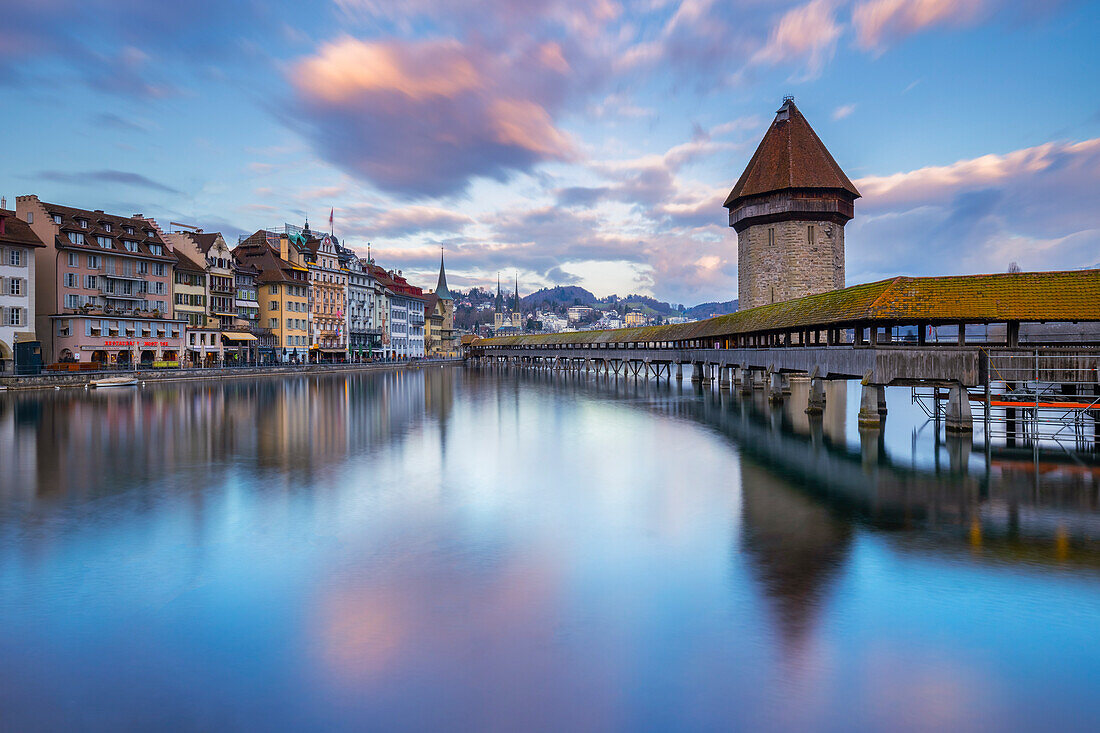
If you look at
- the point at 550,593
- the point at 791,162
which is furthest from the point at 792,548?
the point at 791,162

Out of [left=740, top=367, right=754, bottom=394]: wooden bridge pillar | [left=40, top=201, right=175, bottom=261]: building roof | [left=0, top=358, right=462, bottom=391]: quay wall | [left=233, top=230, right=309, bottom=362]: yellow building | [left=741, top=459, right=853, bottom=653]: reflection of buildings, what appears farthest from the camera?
[left=233, top=230, right=309, bottom=362]: yellow building

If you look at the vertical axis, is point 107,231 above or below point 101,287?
above

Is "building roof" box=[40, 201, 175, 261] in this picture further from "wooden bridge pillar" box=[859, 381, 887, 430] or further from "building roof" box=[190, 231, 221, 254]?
"wooden bridge pillar" box=[859, 381, 887, 430]

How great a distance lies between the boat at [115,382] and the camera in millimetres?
44478

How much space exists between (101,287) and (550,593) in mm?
60439

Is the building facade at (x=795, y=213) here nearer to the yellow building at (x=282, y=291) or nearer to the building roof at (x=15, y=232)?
the yellow building at (x=282, y=291)

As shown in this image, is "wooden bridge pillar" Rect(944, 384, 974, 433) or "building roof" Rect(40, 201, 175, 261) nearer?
"wooden bridge pillar" Rect(944, 384, 974, 433)

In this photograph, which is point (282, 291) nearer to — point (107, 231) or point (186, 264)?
point (186, 264)

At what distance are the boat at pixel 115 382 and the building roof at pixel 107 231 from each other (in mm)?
12985

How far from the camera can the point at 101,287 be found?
177ft

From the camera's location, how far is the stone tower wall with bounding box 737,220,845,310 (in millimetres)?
54281

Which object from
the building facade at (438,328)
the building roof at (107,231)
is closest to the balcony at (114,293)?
the building roof at (107,231)

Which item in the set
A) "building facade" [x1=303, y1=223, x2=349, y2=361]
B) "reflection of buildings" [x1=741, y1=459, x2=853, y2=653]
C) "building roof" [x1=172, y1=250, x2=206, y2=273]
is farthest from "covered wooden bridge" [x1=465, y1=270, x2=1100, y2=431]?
"building facade" [x1=303, y1=223, x2=349, y2=361]

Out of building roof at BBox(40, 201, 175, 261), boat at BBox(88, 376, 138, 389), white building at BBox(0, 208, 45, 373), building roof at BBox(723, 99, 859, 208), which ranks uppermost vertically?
building roof at BBox(723, 99, 859, 208)
